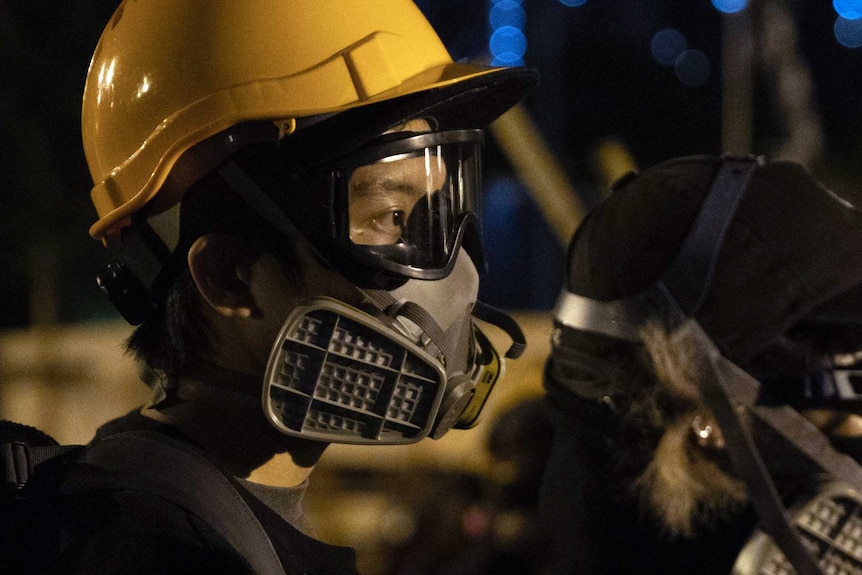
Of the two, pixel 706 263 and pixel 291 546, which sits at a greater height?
pixel 706 263

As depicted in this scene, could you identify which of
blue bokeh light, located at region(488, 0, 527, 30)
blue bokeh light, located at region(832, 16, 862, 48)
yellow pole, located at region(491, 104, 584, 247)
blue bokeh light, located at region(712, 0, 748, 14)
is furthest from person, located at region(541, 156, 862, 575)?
blue bokeh light, located at region(832, 16, 862, 48)

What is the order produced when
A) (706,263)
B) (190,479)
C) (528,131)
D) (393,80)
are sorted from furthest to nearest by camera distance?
(528,131) < (706,263) < (393,80) < (190,479)

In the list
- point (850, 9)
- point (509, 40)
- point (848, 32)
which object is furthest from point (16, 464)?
point (848, 32)

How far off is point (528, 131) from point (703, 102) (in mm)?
21433

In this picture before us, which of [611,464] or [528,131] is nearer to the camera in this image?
[611,464]

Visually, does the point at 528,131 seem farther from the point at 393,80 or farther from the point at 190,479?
the point at 190,479

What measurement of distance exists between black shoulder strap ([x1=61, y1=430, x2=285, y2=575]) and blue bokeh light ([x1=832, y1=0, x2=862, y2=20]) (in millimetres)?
29824

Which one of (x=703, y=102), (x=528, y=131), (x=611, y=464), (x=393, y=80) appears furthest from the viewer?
(x=703, y=102)

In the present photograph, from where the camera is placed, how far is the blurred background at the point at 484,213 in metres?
5.61

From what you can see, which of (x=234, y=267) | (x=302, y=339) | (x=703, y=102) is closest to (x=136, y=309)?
(x=234, y=267)

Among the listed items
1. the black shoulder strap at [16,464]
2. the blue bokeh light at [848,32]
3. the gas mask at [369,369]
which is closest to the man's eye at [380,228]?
the gas mask at [369,369]

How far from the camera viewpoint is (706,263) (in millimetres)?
2619

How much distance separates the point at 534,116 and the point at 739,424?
21.3 m

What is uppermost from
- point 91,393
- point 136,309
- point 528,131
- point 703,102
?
point 136,309
